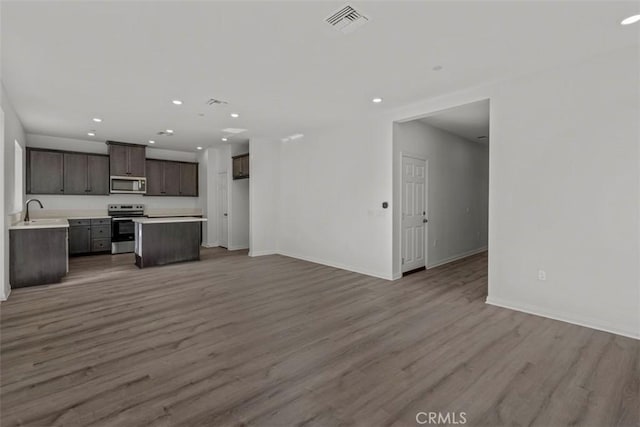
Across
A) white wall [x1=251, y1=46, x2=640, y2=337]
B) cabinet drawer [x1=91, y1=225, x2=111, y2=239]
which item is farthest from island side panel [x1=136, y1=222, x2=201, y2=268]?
white wall [x1=251, y1=46, x2=640, y2=337]

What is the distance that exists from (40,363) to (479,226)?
7.88 metres

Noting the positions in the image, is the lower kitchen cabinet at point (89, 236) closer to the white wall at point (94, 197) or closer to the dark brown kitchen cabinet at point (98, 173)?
the white wall at point (94, 197)

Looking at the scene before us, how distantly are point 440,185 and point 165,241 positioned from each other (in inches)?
220

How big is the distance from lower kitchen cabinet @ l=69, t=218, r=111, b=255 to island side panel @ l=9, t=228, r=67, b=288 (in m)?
2.63

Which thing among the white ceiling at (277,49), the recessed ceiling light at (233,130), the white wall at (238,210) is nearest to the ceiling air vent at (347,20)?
the white ceiling at (277,49)

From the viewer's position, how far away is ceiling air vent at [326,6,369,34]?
240 cm

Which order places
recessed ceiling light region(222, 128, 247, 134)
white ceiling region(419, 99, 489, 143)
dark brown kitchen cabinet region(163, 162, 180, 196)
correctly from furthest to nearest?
dark brown kitchen cabinet region(163, 162, 180, 196) < recessed ceiling light region(222, 128, 247, 134) < white ceiling region(419, 99, 489, 143)

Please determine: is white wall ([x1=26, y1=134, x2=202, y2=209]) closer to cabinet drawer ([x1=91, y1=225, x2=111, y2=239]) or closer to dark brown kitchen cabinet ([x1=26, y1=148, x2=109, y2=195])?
dark brown kitchen cabinet ([x1=26, y1=148, x2=109, y2=195])

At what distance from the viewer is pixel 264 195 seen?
7.39m

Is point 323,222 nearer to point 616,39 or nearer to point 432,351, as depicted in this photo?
point 432,351

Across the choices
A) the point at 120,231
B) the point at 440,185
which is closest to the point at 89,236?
the point at 120,231
